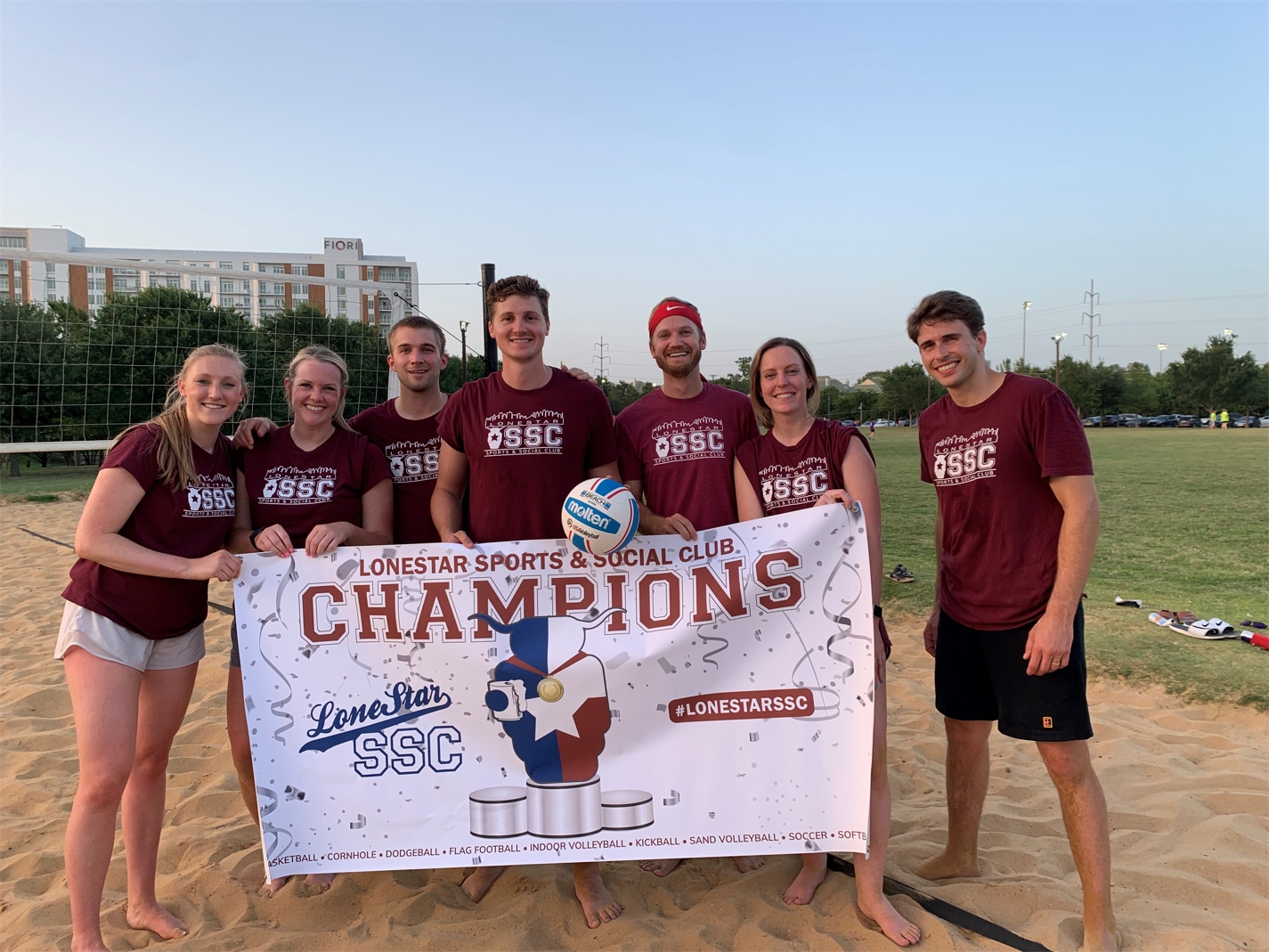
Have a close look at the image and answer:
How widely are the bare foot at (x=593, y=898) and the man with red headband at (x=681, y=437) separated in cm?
35

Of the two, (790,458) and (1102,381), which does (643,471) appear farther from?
(1102,381)

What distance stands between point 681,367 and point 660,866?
221 centimetres

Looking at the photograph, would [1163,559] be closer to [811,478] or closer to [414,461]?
[811,478]

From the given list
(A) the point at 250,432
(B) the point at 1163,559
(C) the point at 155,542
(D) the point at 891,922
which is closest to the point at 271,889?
(C) the point at 155,542

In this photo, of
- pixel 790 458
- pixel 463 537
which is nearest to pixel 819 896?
pixel 790 458

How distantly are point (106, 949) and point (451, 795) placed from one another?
1303 mm

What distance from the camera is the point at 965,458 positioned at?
2910mm

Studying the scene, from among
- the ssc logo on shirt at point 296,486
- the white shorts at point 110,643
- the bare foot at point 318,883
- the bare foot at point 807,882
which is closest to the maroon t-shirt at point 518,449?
the ssc logo on shirt at point 296,486

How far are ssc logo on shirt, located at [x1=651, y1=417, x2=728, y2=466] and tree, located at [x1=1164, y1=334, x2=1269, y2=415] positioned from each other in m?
80.9

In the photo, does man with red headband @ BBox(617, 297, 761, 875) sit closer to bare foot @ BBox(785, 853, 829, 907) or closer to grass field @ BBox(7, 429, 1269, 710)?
bare foot @ BBox(785, 853, 829, 907)

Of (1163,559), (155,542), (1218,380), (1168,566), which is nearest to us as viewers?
(155,542)

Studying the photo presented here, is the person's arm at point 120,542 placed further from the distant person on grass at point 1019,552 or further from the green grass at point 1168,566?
the green grass at point 1168,566

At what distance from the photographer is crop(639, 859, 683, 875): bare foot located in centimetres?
331

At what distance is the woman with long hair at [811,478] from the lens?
2.94 metres
